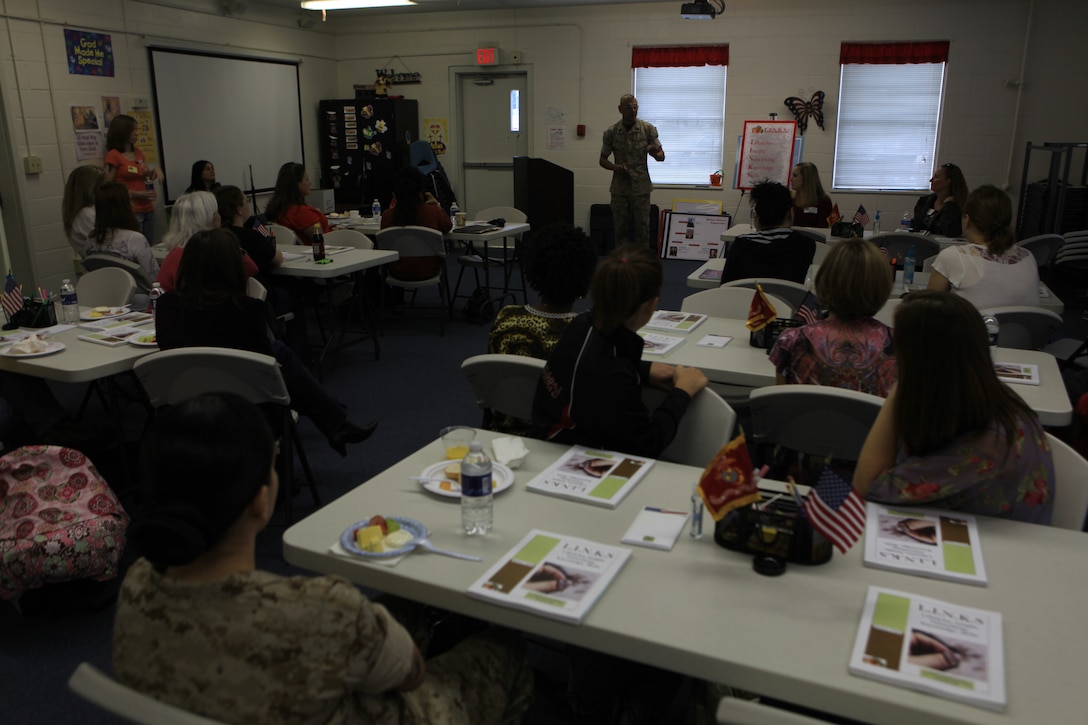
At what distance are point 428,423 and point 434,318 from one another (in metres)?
2.41

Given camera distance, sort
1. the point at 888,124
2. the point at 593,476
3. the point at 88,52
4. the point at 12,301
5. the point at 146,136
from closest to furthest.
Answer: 1. the point at 593,476
2. the point at 12,301
3. the point at 88,52
4. the point at 146,136
5. the point at 888,124

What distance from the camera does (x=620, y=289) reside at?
209cm

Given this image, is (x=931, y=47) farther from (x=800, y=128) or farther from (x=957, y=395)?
(x=957, y=395)

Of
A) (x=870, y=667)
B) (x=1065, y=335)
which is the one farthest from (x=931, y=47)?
(x=870, y=667)

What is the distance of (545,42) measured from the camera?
30.8ft

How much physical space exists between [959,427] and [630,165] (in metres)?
6.92

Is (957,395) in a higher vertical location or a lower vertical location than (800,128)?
lower

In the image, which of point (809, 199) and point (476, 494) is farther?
point (809, 199)

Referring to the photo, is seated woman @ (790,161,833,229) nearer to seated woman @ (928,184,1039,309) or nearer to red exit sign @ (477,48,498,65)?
seated woman @ (928,184,1039,309)

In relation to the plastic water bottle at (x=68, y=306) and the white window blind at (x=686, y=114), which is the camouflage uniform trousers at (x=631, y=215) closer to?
the white window blind at (x=686, y=114)

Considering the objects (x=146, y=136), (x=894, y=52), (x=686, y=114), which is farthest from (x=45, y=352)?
(x=894, y=52)

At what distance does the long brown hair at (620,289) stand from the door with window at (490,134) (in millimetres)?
8023

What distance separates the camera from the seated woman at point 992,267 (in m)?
3.68

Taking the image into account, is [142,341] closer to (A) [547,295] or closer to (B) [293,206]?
(A) [547,295]
